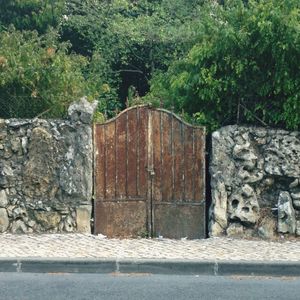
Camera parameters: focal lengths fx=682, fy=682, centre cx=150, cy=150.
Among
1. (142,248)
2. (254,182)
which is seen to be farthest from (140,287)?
(254,182)

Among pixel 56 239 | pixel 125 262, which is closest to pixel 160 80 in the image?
pixel 56 239

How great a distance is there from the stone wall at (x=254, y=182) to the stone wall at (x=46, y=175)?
Result: 1.95 meters

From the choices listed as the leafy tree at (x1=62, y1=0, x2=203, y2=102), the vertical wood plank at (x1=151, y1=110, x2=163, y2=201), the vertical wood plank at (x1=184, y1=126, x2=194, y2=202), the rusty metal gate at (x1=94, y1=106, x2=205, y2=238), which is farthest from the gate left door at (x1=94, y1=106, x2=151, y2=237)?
the leafy tree at (x1=62, y1=0, x2=203, y2=102)

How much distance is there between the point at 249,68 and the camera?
1038 cm

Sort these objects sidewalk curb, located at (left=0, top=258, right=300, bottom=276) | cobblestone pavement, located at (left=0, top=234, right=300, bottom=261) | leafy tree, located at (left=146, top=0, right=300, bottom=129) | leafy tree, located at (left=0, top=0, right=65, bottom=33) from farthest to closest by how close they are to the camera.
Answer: leafy tree, located at (left=0, top=0, right=65, bottom=33), leafy tree, located at (left=146, top=0, right=300, bottom=129), cobblestone pavement, located at (left=0, top=234, right=300, bottom=261), sidewalk curb, located at (left=0, top=258, right=300, bottom=276)

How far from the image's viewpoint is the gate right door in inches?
405

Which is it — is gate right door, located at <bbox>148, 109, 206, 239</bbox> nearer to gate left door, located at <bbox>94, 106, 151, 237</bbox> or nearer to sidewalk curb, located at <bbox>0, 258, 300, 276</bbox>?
gate left door, located at <bbox>94, 106, 151, 237</bbox>

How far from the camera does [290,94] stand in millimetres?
10242

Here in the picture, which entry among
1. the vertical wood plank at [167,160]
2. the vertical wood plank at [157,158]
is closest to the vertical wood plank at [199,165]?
the vertical wood plank at [167,160]

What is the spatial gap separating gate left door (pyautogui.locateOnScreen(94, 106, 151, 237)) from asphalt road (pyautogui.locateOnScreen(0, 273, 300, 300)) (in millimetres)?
2110

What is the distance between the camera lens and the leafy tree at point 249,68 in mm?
10094

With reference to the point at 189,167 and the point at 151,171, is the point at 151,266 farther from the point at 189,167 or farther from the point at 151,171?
the point at 189,167

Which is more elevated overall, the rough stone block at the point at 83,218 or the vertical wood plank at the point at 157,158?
the vertical wood plank at the point at 157,158

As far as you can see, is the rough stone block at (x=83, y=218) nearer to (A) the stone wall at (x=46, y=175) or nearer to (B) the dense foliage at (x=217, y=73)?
(A) the stone wall at (x=46, y=175)
